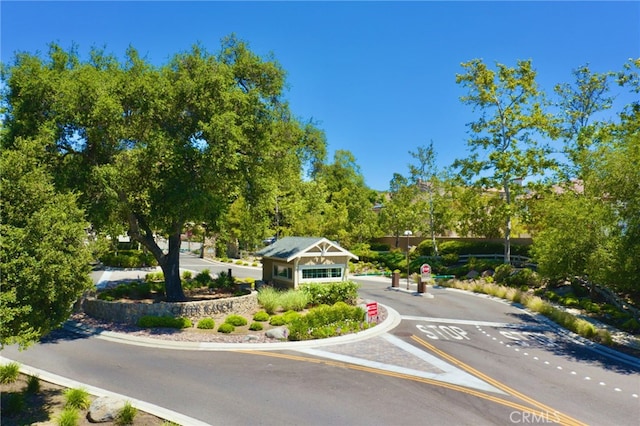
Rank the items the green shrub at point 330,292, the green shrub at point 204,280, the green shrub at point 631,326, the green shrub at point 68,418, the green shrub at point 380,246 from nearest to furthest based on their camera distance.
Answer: the green shrub at point 68,418 < the green shrub at point 631,326 < the green shrub at point 330,292 < the green shrub at point 204,280 < the green shrub at point 380,246

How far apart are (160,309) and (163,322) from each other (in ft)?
3.72

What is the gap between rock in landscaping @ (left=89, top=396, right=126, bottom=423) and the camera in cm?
1062

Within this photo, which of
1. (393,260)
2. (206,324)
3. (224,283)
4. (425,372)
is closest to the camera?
(425,372)

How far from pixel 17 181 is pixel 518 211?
1382 inches

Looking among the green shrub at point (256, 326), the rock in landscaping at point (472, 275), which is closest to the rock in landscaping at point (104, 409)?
the green shrub at point (256, 326)

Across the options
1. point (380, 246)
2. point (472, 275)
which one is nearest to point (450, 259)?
point (472, 275)

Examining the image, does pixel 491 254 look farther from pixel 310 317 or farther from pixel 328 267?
pixel 310 317

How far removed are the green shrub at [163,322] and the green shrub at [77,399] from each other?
8740 millimetres

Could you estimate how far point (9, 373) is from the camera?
512 inches

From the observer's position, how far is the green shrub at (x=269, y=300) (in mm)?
23266

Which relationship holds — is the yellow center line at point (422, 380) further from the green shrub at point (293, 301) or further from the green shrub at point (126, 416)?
the green shrub at point (126, 416)

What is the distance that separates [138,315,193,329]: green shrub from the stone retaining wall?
0.81m

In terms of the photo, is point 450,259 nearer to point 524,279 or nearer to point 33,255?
point 524,279

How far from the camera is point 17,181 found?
11.4m
